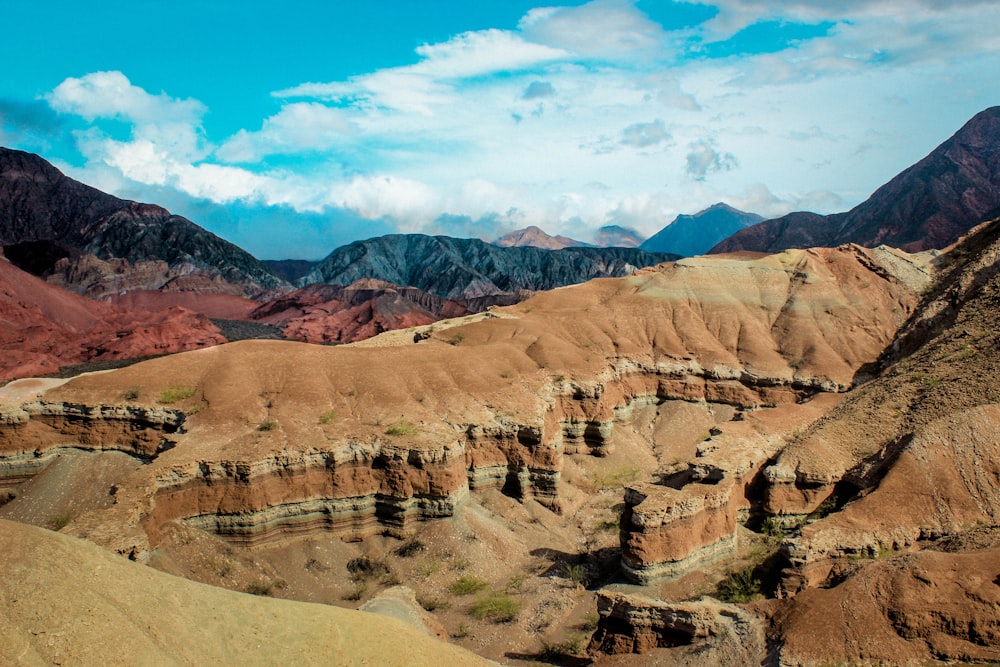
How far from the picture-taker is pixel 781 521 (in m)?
28.0

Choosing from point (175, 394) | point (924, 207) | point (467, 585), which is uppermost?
point (924, 207)

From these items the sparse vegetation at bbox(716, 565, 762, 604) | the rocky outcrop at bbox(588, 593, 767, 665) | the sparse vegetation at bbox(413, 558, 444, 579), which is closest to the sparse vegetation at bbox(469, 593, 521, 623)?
the sparse vegetation at bbox(413, 558, 444, 579)

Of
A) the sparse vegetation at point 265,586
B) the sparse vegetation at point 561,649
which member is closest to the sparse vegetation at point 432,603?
the sparse vegetation at point 561,649

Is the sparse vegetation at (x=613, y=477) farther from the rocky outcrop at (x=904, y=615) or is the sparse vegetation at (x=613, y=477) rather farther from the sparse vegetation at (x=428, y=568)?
the rocky outcrop at (x=904, y=615)

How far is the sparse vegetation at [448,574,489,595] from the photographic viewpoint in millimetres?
26531

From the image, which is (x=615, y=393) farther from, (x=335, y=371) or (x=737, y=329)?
(x=335, y=371)

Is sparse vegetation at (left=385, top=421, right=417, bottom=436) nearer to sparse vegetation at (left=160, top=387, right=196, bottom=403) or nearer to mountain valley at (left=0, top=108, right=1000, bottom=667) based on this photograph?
mountain valley at (left=0, top=108, right=1000, bottom=667)

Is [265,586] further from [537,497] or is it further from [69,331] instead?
[69,331]

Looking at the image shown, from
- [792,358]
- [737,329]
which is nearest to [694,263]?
[737,329]

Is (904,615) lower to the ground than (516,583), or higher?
higher

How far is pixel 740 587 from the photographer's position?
22.6 meters

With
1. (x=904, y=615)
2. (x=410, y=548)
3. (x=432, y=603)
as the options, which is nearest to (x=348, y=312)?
(x=410, y=548)

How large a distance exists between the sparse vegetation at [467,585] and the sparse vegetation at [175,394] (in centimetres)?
1530

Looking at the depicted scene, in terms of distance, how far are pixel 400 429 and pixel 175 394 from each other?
35.0ft
